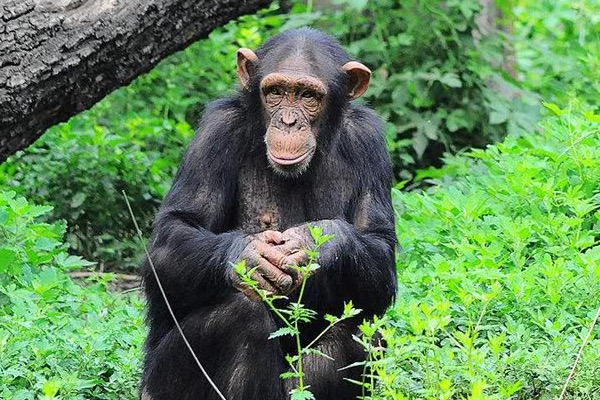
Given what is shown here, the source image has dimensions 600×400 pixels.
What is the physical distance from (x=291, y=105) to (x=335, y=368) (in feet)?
3.93

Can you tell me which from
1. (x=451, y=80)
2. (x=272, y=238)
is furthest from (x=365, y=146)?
(x=451, y=80)

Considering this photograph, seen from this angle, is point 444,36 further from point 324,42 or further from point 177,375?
point 177,375

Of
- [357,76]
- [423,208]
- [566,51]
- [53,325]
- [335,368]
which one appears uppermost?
[357,76]

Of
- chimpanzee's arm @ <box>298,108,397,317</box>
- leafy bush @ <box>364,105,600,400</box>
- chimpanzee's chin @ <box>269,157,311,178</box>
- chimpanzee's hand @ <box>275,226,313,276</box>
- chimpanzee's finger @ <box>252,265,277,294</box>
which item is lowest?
leafy bush @ <box>364,105,600,400</box>

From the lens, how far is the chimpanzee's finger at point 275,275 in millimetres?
5211

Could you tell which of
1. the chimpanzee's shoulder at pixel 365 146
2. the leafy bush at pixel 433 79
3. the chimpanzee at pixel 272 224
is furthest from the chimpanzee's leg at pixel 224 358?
the leafy bush at pixel 433 79

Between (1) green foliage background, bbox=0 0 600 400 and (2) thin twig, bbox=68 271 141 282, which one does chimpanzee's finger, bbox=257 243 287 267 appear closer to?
(1) green foliage background, bbox=0 0 600 400

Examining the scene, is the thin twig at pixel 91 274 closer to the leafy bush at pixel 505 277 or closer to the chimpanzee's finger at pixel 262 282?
the leafy bush at pixel 505 277

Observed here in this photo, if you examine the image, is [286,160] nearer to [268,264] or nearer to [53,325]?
[268,264]

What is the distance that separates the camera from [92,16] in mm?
6812

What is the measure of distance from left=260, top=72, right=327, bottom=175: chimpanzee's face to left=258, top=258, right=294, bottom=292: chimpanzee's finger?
2.12 feet

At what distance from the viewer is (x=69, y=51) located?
6.71m

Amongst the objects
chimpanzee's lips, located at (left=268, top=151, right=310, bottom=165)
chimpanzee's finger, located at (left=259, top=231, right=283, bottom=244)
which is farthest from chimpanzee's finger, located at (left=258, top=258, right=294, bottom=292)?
chimpanzee's lips, located at (left=268, top=151, right=310, bottom=165)

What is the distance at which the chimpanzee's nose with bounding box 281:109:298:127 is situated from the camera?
581cm
